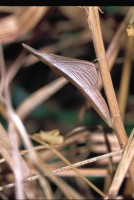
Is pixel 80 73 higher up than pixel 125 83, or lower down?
higher up

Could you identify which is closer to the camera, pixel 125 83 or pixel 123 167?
pixel 123 167

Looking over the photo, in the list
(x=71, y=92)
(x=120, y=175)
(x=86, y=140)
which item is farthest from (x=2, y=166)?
(x=71, y=92)

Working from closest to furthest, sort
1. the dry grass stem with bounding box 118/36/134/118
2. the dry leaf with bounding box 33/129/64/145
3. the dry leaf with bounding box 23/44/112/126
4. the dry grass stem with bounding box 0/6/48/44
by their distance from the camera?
the dry leaf with bounding box 23/44/112/126 → the dry leaf with bounding box 33/129/64/145 → the dry grass stem with bounding box 0/6/48/44 → the dry grass stem with bounding box 118/36/134/118

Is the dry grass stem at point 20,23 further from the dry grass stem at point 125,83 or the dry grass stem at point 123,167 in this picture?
the dry grass stem at point 123,167

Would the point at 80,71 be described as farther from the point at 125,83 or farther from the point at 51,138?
the point at 125,83

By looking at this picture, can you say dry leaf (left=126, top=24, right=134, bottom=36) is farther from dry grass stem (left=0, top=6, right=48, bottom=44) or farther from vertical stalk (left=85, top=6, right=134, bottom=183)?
Result: dry grass stem (left=0, top=6, right=48, bottom=44)

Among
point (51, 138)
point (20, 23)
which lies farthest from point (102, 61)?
point (20, 23)

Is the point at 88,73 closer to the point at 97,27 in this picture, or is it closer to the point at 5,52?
the point at 97,27

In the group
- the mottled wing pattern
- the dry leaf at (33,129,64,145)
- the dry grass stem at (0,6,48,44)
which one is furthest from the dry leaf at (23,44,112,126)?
the dry grass stem at (0,6,48,44)
